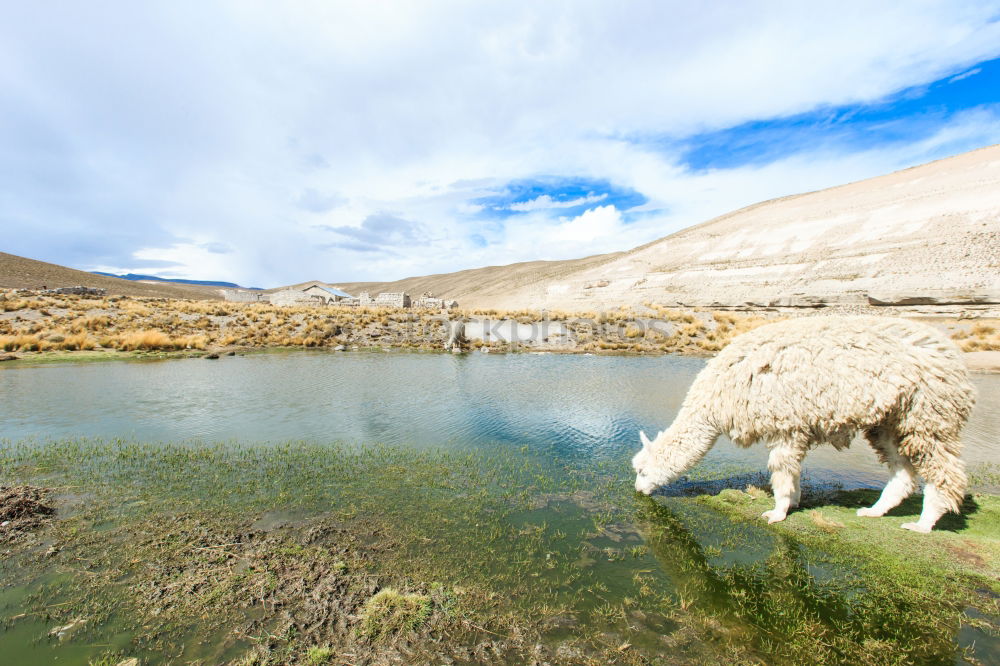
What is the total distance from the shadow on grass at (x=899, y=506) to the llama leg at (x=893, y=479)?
6.7 inches

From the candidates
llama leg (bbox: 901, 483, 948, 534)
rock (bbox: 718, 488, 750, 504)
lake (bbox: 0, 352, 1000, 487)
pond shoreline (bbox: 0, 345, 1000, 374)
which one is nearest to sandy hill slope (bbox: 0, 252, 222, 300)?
pond shoreline (bbox: 0, 345, 1000, 374)

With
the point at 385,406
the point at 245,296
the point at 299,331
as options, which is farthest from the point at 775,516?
the point at 245,296

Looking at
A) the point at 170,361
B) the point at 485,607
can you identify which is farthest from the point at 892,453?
the point at 170,361

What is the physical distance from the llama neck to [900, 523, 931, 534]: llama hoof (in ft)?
7.37

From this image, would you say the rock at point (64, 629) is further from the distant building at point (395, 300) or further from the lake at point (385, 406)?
the distant building at point (395, 300)

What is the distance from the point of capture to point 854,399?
191 inches

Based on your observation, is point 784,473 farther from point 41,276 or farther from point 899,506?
point 41,276

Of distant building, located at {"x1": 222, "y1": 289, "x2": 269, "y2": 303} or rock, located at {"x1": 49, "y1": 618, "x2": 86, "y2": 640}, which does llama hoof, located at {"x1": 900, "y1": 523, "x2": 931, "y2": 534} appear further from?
distant building, located at {"x1": 222, "y1": 289, "x2": 269, "y2": 303}

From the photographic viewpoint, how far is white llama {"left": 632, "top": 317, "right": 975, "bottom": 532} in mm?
4824

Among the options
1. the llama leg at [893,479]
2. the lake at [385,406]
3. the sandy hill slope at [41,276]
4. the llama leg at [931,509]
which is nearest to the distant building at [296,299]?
the sandy hill slope at [41,276]

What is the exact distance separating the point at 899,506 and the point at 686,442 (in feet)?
9.58

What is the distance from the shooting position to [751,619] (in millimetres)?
3844

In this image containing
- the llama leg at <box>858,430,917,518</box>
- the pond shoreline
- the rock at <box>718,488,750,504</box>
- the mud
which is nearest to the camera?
the mud

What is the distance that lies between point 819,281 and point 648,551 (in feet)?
156
